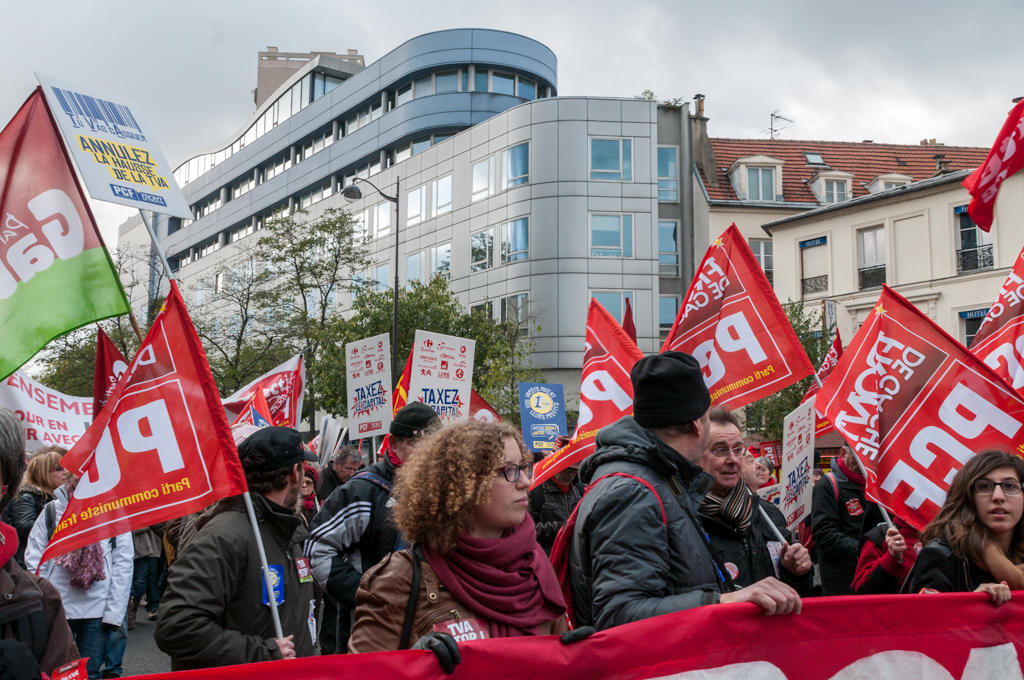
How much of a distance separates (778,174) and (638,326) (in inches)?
384

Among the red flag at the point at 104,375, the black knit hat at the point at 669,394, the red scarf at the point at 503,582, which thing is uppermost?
the red flag at the point at 104,375

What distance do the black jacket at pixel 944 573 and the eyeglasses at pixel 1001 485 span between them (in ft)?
1.02

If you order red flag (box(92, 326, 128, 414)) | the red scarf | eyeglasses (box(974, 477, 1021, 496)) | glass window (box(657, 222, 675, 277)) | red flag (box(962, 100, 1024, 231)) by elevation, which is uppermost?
glass window (box(657, 222, 675, 277))

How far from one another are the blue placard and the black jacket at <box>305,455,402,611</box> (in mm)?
5540

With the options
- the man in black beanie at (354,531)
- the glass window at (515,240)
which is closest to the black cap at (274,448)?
the man in black beanie at (354,531)

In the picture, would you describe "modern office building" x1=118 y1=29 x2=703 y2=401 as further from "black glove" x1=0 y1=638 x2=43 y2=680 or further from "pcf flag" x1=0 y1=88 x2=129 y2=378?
"black glove" x1=0 y1=638 x2=43 y2=680

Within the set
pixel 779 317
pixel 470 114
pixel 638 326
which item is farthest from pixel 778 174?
pixel 779 317

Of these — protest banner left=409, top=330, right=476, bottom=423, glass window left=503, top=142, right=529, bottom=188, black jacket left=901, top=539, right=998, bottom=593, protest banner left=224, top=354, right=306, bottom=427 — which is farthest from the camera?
glass window left=503, top=142, right=529, bottom=188

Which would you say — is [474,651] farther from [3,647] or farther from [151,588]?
[151,588]

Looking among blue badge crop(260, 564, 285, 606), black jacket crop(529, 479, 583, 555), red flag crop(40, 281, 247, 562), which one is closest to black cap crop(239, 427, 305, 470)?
red flag crop(40, 281, 247, 562)

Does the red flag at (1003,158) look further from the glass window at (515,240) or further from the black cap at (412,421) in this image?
the glass window at (515,240)

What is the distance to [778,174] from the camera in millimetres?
36938

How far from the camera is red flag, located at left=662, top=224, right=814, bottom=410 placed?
5398 mm

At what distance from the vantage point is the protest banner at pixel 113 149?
427 centimetres
